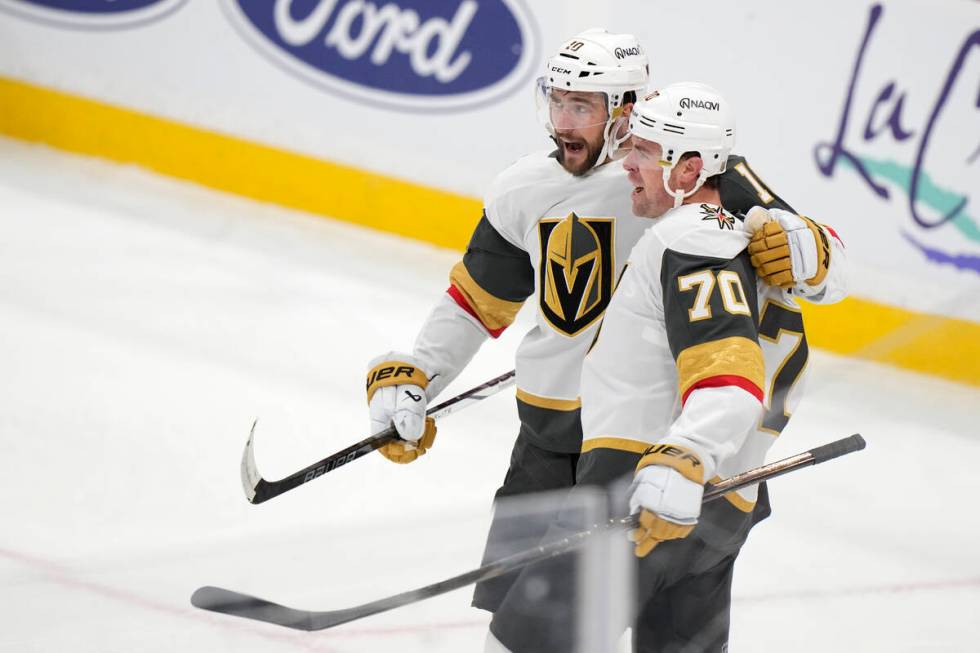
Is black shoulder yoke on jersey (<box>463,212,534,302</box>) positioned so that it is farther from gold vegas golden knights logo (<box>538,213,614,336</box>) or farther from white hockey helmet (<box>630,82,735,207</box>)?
white hockey helmet (<box>630,82,735,207</box>)

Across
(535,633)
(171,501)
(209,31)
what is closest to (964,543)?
(535,633)

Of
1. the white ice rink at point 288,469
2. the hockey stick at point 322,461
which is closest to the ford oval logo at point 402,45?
the white ice rink at point 288,469

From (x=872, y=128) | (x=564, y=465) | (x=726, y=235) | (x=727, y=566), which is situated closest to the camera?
(x=726, y=235)

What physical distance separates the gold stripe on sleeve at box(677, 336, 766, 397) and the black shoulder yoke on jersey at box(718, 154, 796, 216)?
39cm

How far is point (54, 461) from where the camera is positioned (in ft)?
11.0

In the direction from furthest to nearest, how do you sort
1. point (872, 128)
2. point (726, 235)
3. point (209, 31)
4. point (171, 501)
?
point (209, 31) < point (872, 128) < point (171, 501) < point (726, 235)

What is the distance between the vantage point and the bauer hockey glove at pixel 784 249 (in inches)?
75.9

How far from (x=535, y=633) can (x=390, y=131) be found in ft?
10.9

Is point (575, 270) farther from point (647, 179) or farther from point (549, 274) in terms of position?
point (647, 179)

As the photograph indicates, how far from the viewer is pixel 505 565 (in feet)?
6.57

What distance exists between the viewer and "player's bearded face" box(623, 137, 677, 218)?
1990mm

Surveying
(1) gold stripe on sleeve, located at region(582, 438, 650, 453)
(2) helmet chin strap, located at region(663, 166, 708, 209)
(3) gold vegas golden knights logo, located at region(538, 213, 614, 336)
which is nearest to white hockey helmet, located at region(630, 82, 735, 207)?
(2) helmet chin strap, located at region(663, 166, 708, 209)

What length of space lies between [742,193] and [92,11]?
13.5 ft

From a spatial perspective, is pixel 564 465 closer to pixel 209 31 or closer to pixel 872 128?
pixel 872 128
